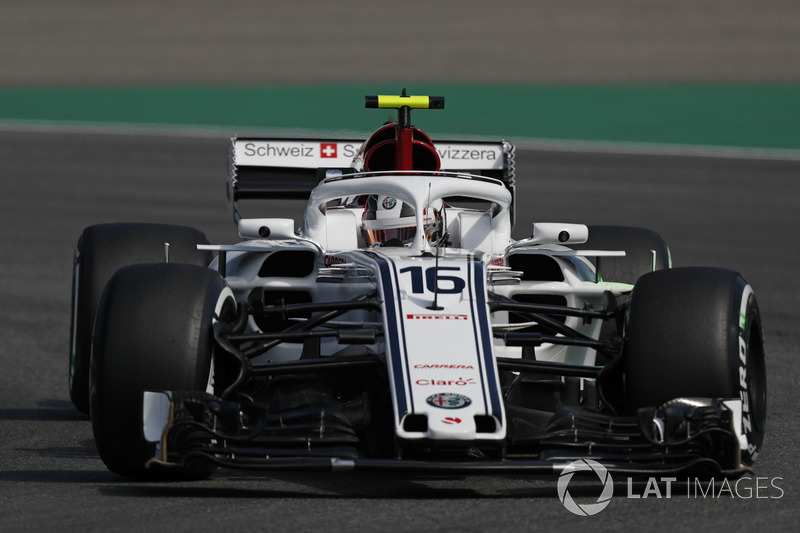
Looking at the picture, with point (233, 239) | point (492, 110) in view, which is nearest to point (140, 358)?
point (233, 239)

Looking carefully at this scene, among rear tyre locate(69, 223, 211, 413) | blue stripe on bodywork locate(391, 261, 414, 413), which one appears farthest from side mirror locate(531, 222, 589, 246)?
rear tyre locate(69, 223, 211, 413)

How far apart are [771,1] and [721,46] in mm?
6768

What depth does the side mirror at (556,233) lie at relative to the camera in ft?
26.6

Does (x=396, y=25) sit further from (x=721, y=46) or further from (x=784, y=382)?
(x=784, y=382)

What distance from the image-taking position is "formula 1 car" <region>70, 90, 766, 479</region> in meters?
6.26

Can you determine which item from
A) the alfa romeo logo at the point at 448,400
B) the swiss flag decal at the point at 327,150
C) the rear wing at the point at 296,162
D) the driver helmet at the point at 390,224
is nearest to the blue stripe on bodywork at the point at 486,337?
the alfa romeo logo at the point at 448,400

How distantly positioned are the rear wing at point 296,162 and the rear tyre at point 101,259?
174 cm

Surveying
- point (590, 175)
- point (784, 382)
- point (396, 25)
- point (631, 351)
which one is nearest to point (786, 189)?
point (590, 175)

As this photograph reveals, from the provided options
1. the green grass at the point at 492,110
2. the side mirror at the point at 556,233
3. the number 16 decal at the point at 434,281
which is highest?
the green grass at the point at 492,110

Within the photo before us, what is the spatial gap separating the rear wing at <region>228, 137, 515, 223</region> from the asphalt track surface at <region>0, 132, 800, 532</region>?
2.01m

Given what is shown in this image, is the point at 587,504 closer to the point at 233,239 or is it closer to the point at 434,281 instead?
the point at 434,281

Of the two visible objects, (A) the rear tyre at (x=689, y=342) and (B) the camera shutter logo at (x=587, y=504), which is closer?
(B) the camera shutter logo at (x=587, y=504)

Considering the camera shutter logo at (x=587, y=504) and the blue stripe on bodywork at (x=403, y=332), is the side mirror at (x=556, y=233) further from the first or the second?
the camera shutter logo at (x=587, y=504)

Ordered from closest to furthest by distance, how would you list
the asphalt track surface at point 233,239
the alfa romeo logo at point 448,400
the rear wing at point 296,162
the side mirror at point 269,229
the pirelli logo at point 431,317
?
the asphalt track surface at point 233,239, the alfa romeo logo at point 448,400, the pirelli logo at point 431,317, the side mirror at point 269,229, the rear wing at point 296,162
